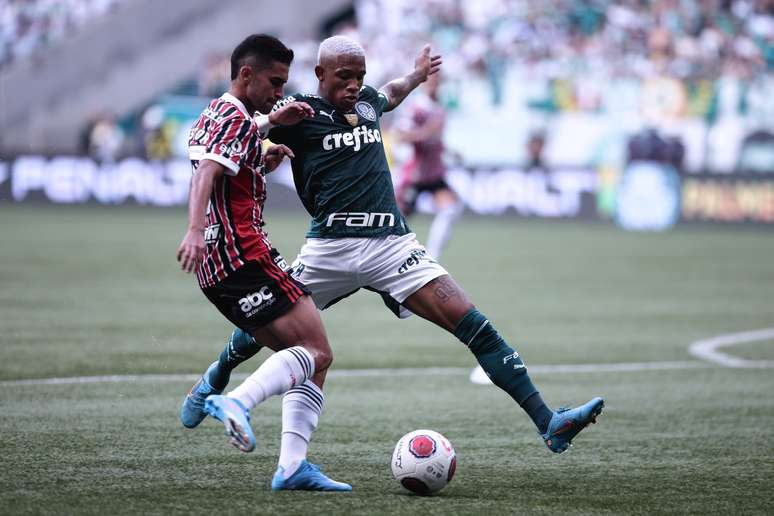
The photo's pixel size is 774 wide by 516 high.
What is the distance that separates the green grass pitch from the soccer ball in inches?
2.8

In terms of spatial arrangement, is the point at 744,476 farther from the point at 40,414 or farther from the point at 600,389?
the point at 40,414

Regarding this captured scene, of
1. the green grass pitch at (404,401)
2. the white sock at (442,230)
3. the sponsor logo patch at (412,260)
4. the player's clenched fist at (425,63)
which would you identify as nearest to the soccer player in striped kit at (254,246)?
Answer: the green grass pitch at (404,401)

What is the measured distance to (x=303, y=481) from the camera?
5.64 meters

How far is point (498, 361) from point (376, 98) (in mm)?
1564

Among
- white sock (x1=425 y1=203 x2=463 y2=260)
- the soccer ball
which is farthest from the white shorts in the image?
white sock (x1=425 y1=203 x2=463 y2=260)

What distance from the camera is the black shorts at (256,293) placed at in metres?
5.70

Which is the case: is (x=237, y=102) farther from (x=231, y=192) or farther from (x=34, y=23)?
(x=34, y=23)

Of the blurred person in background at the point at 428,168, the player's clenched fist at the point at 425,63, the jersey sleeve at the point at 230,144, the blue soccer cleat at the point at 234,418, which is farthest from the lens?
the blurred person in background at the point at 428,168

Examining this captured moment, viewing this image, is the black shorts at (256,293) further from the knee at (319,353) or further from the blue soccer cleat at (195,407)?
the blue soccer cleat at (195,407)

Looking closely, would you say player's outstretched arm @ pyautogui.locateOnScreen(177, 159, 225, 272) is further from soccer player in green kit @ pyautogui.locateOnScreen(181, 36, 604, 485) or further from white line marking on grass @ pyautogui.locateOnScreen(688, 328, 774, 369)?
white line marking on grass @ pyautogui.locateOnScreen(688, 328, 774, 369)

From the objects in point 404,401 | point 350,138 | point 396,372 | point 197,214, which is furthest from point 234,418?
point 396,372

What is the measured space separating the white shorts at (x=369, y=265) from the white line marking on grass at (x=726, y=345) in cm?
493

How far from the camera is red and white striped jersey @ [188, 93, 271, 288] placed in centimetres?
558

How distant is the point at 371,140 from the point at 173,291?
9.13 metres
